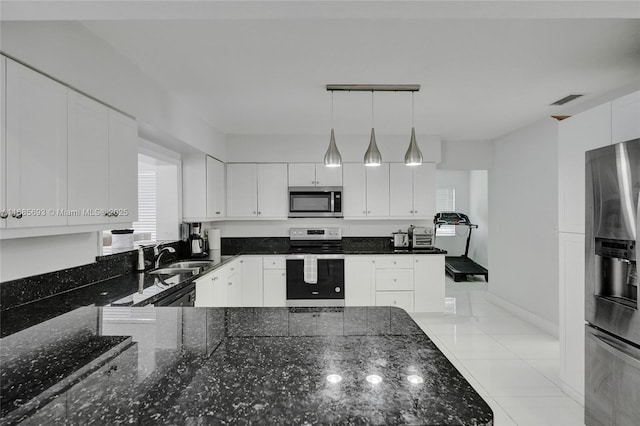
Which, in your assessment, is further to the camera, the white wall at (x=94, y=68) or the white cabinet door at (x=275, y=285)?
the white cabinet door at (x=275, y=285)

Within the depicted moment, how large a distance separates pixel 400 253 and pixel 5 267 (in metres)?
3.89

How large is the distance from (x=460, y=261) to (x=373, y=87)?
6038mm

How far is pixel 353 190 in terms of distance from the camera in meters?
4.84

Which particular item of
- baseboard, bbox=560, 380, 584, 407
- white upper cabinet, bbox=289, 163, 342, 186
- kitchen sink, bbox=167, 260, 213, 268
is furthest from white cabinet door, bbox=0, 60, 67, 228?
baseboard, bbox=560, 380, 584, 407

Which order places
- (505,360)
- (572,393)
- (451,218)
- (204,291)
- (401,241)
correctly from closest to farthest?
(572,393) < (204,291) < (505,360) < (401,241) < (451,218)

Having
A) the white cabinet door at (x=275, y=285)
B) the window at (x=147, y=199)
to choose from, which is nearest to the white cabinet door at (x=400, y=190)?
the white cabinet door at (x=275, y=285)

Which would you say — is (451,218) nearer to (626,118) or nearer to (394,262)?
(394,262)

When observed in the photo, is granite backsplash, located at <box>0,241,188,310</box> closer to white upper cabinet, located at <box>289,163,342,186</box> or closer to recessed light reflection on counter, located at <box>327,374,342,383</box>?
recessed light reflection on counter, located at <box>327,374,342,383</box>

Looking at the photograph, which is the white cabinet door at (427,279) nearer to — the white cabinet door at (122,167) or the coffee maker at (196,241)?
the coffee maker at (196,241)

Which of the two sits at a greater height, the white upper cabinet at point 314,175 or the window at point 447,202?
the white upper cabinet at point 314,175

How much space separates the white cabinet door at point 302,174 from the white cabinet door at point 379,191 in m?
0.79

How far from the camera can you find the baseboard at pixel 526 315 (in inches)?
152

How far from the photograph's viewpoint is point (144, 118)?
2.59 meters

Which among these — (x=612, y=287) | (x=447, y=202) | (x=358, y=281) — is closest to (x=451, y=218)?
(x=447, y=202)
